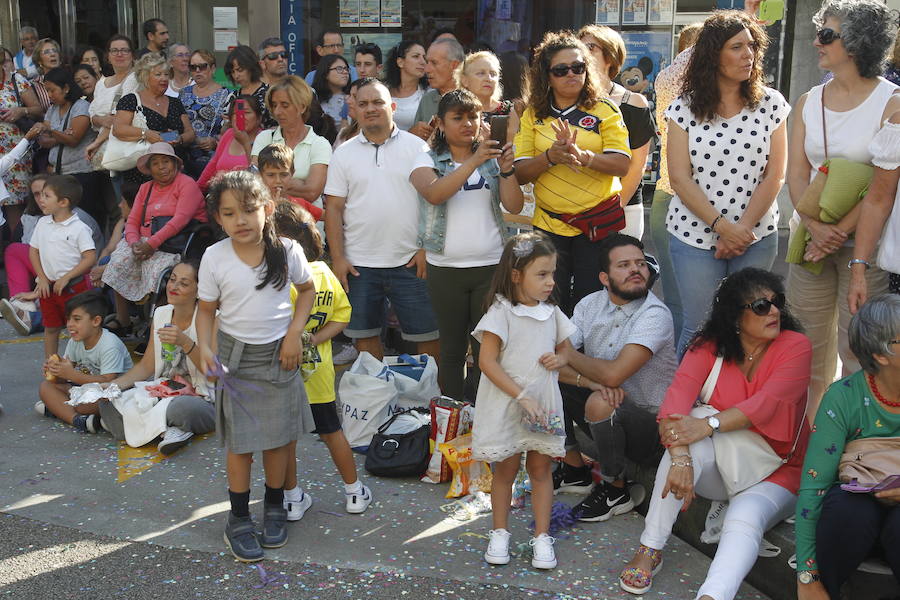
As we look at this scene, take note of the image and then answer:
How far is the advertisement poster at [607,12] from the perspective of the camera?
968cm

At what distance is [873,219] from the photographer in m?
3.82

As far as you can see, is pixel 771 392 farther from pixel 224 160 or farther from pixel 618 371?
pixel 224 160

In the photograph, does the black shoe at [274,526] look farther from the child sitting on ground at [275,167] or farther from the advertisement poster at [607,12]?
the advertisement poster at [607,12]

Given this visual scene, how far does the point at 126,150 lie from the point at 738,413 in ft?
16.9

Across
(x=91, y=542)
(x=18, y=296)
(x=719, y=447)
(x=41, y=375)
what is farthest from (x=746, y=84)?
(x=18, y=296)

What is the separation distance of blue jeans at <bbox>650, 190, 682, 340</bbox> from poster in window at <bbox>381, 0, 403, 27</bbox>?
538cm

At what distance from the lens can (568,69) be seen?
4.50 metres

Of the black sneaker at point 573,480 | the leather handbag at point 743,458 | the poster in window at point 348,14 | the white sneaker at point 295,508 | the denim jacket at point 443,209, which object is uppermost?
the poster in window at point 348,14

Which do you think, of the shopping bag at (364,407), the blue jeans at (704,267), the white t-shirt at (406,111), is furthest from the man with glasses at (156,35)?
the blue jeans at (704,267)

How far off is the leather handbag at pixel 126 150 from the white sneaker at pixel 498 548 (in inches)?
177

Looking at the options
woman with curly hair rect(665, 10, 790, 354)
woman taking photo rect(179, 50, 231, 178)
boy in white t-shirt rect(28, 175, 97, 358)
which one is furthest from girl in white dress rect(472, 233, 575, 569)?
woman taking photo rect(179, 50, 231, 178)

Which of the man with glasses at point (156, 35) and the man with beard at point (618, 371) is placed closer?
the man with beard at point (618, 371)

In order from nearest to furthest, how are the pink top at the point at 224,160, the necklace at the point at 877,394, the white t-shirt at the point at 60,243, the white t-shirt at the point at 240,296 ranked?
the necklace at the point at 877,394
the white t-shirt at the point at 240,296
the pink top at the point at 224,160
the white t-shirt at the point at 60,243

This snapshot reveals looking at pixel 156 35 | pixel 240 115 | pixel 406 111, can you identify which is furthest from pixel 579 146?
pixel 156 35
